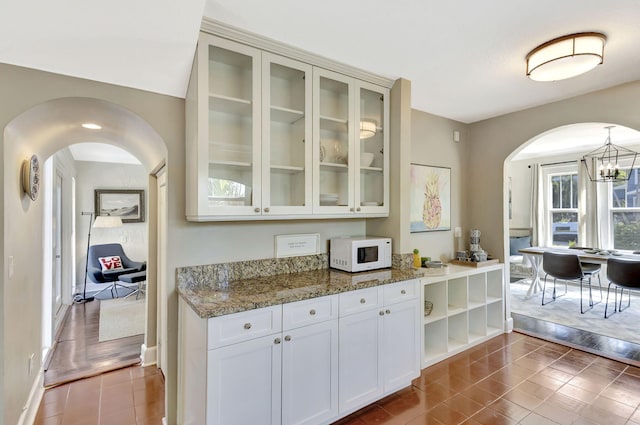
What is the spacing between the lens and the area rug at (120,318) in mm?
3766

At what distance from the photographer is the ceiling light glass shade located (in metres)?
2.66

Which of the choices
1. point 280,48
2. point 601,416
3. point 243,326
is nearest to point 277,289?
point 243,326

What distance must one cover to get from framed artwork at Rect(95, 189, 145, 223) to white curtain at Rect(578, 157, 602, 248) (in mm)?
8268

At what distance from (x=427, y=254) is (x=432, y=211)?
49cm

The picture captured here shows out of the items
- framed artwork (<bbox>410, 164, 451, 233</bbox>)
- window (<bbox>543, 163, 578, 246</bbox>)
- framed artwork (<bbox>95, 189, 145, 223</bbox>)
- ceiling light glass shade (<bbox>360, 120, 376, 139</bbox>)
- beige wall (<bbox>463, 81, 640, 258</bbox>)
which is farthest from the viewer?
window (<bbox>543, 163, 578, 246</bbox>)

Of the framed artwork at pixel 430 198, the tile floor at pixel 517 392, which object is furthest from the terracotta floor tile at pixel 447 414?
the framed artwork at pixel 430 198

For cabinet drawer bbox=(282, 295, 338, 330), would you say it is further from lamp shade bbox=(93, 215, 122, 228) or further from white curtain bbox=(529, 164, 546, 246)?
white curtain bbox=(529, 164, 546, 246)

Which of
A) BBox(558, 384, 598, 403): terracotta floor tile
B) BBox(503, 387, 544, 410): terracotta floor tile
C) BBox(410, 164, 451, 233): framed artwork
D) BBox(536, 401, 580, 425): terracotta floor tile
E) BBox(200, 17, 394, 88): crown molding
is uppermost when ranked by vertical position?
BBox(200, 17, 394, 88): crown molding

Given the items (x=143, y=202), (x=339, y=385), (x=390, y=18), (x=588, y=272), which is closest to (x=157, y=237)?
(x=339, y=385)

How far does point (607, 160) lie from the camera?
5625mm

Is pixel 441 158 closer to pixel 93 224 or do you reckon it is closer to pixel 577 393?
pixel 577 393

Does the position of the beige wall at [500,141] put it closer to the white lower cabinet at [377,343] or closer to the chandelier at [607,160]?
the white lower cabinet at [377,343]

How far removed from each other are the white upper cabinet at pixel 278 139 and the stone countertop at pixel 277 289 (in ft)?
1.53

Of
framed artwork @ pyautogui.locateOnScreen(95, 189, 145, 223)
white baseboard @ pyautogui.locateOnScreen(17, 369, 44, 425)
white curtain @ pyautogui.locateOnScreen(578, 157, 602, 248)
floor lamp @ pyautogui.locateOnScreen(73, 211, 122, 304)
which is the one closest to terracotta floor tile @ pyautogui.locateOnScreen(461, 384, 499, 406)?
white baseboard @ pyautogui.locateOnScreen(17, 369, 44, 425)
